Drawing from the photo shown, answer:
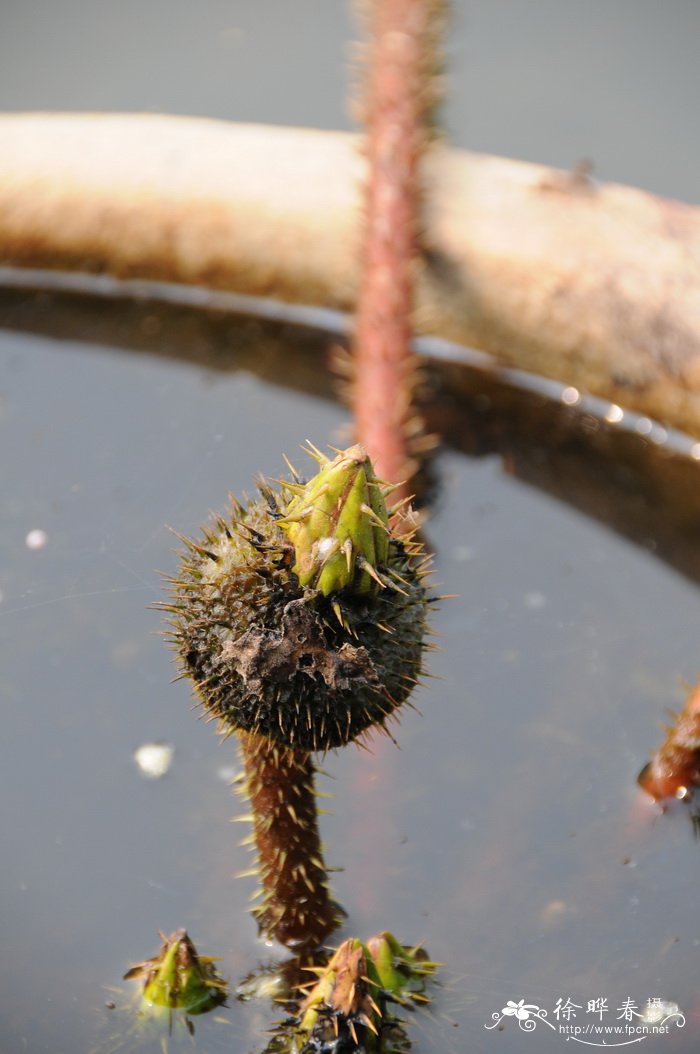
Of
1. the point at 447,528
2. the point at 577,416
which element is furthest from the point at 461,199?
the point at 447,528

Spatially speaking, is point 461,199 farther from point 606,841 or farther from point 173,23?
point 173,23

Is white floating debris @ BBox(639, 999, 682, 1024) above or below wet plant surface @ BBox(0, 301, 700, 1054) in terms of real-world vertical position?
below

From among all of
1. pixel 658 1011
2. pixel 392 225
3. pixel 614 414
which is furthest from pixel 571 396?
pixel 658 1011

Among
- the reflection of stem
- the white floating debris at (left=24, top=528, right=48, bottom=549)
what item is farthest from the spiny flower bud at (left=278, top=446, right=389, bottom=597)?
the white floating debris at (left=24, top=528, right=48, bottom=549)

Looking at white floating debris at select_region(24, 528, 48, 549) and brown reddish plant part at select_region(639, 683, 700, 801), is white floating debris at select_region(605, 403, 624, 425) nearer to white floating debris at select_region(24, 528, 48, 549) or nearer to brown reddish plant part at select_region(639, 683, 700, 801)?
brown reddish plant part at select_region(639, 683, 700, 801)

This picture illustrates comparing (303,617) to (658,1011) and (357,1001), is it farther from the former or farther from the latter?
(658,1011)
